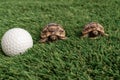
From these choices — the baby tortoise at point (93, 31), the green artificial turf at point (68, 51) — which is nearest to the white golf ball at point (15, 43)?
the green artificial turf at point (68, 51)

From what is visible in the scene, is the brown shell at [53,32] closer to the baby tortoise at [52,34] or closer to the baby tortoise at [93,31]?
the baby tortoise at [52,34]

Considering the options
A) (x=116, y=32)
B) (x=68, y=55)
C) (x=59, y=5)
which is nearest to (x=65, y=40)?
(x=68, y=55)

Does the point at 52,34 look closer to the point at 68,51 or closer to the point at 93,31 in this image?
the point at 68,51

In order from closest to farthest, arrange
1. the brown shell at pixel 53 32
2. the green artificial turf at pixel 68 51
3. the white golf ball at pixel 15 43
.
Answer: the green artificial turf at pixel 68 51
the white golf ball at pixel 15 43
the brown shell at pixel 53 32

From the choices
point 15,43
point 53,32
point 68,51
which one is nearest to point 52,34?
point 53,32

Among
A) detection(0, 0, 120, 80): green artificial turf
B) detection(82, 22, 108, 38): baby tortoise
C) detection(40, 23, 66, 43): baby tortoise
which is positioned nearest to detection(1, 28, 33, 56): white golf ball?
detection(0, 0, 120, 80): green artificial turf

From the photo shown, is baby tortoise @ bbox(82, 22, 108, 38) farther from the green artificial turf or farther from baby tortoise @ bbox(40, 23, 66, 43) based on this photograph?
baby tortoise @ bbox(40, 23, 66, 43)
